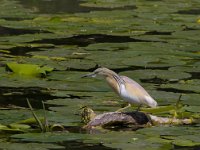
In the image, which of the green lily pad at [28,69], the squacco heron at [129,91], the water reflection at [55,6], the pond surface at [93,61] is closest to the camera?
the pond surface at [93,61]

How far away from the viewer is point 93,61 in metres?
7.78

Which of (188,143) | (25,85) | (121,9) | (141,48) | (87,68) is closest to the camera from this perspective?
(188,143)

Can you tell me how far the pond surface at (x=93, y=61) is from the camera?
16.8 ft

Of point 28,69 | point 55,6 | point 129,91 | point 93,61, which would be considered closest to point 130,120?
point 129,91

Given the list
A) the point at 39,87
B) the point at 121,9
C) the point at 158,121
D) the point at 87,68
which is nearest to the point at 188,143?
the point at 158,121

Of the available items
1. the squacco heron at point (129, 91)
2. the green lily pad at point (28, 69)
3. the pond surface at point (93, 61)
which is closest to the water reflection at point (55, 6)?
the pond surface at point (93, 61)

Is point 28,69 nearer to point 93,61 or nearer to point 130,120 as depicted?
point 93,61

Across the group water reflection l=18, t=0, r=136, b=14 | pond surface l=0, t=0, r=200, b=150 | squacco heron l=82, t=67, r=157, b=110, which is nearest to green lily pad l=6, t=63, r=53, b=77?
pond surface l=0, t=0, r=200, b=150

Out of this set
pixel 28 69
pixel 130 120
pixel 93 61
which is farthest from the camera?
pixel 93 61

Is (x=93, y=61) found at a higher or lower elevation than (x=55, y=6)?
lower

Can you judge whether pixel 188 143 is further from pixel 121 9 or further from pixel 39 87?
pixel 121 9

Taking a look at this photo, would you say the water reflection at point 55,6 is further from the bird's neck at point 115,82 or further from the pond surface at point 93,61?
the bird's neck at point 115,82

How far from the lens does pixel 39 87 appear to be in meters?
6.71

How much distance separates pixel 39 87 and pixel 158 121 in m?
1.49
